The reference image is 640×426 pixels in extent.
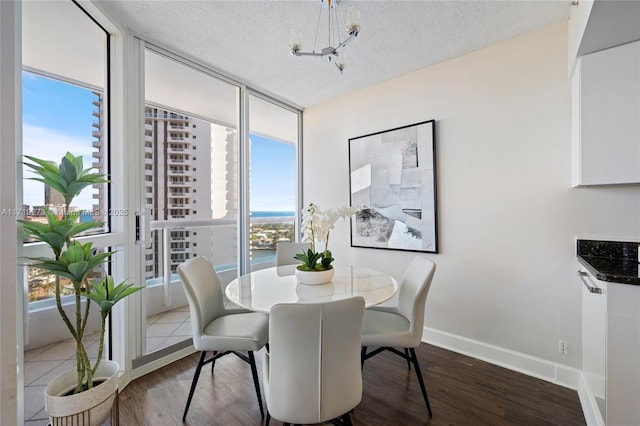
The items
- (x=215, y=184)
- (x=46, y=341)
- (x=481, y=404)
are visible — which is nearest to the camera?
(x=481, y=404)

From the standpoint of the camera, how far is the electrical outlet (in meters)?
1.98

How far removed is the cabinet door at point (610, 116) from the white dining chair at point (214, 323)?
7.72 feet

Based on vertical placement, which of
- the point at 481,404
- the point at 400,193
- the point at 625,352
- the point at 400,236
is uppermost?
the point at 400,193

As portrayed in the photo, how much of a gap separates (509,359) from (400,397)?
41.9 inches

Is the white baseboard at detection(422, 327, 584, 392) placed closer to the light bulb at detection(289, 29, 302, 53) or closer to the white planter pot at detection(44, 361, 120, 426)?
the white planter pot at detection(44, 361, 120, 426)

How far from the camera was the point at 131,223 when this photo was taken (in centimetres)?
213

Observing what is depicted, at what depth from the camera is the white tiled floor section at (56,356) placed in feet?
5.58

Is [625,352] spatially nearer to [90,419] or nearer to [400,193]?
[400,193]

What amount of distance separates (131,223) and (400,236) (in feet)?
8.07

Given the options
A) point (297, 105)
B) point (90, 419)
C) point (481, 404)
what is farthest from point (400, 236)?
point (90, 419)

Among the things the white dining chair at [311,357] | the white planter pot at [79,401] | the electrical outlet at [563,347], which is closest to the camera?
the white dining chair at [311,357]

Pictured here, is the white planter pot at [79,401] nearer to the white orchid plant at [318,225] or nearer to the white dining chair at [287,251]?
the white orchid plant at [318,225]

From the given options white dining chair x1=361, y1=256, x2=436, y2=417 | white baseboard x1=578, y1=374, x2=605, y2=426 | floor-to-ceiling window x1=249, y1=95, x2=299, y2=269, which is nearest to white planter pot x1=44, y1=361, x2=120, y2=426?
white dining chair x1=361, y1=256, x2=436, y2=417

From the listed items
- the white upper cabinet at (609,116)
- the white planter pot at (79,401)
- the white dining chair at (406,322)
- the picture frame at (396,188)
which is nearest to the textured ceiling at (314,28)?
the white upper cabinet at (609,116)
